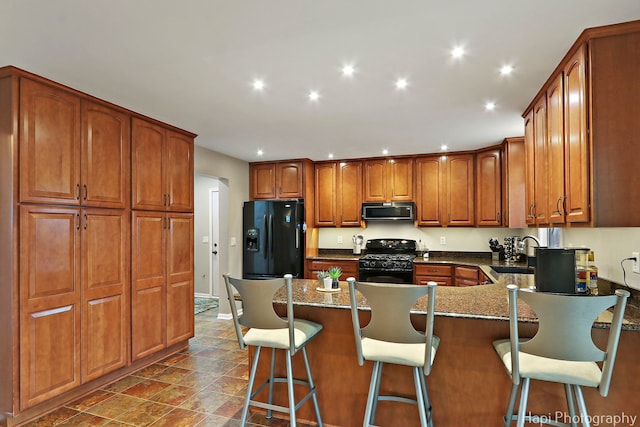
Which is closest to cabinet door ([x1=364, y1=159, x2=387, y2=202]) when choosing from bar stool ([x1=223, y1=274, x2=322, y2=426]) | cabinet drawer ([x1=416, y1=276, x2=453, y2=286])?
cabinet drawer ([x1=416, y1=276, x2=453, y2=286])

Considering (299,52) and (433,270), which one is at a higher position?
(299,52)

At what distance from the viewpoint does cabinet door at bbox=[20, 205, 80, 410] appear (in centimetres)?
233

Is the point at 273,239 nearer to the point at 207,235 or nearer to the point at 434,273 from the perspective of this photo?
the point at 207,235

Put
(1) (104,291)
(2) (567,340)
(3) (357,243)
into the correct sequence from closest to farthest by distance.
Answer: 1. (2) (567,340)
2. (1) (104,291)
3. (3) (357,243)

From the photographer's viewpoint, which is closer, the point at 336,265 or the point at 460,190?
the point at 460,190

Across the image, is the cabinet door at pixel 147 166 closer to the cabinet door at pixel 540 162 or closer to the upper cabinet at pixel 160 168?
the upper cabinet at pixel 160 168

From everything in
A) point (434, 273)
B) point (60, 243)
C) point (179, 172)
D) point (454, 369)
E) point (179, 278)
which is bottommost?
point (454, 369)

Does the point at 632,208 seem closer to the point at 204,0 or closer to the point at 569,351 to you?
the point at 569,351

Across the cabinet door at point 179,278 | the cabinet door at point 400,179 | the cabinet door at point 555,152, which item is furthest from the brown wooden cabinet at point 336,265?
the cabinet door at point 555,152

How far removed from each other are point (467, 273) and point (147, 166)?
12.3ft

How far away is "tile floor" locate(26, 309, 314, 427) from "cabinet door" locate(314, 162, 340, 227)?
243 cm

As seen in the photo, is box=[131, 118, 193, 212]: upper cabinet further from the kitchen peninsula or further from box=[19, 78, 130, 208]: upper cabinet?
the kitchen peninsula

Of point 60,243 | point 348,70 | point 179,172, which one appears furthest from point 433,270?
point 60,243

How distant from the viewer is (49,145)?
2.50 m
